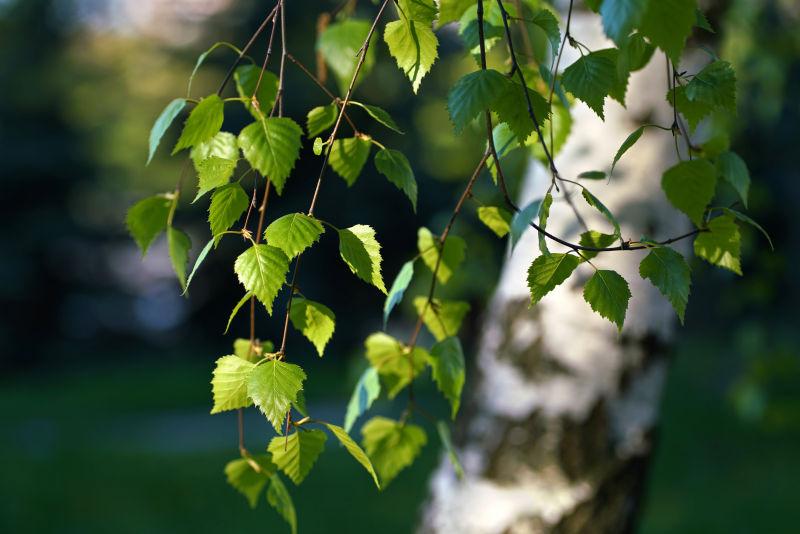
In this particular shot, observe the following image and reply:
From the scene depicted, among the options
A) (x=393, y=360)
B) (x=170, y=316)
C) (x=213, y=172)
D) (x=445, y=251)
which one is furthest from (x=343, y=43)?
(x=170, y=316)

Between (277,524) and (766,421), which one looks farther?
(277,524)

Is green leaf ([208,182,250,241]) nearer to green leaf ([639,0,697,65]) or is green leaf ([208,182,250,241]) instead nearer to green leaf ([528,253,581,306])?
green leaf ([528,253,581,306])

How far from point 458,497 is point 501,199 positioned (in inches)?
26.4

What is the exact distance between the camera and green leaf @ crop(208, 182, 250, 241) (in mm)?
764

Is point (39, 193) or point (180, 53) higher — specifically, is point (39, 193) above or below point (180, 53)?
below

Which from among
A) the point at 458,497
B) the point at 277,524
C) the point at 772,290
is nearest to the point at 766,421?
the point at 772,290

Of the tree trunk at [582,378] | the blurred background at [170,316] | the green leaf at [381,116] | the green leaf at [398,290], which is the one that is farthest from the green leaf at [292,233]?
the blurred background at [170,316]

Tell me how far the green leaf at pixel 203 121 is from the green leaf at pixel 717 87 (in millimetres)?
419

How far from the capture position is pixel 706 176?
0.80m

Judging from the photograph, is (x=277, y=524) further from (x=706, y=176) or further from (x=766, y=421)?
(x=706, y=176)

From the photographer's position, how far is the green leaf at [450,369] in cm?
102

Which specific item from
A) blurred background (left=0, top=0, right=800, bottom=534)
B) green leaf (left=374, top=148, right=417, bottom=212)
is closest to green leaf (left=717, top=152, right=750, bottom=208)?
green leaf (left=374, top=148, right=417, bottom=212)

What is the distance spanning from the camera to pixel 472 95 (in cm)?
75

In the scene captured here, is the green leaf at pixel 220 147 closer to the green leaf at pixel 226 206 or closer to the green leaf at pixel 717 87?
the green leaf at pixel 226 206
